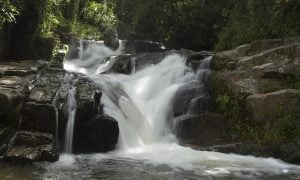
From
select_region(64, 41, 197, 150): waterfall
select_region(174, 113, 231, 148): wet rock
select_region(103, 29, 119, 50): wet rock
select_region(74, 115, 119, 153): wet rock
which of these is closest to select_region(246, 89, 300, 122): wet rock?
select_region(174, 113, 231, 148): wet rock

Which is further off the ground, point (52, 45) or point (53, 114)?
point (52, 45)

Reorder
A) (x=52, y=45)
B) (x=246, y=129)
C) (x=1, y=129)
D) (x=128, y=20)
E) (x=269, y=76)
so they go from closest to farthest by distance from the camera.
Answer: (x=1, y=129) < (x=246, y=129) < (x=269, y=76) < (x=52, y=45) < (x=128, y=20)

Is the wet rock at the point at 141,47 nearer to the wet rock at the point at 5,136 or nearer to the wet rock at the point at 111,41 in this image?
the wet rock at the point at 111,41

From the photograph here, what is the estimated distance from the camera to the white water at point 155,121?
1051cm

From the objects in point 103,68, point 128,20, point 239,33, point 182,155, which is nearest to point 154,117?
point 182,155

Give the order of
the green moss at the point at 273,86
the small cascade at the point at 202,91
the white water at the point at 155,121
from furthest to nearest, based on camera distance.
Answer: the small cascade at the point at 202,91 < the green moss at the point at 273,86 < the white water at the point at 155,121

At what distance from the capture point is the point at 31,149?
9.86 metres

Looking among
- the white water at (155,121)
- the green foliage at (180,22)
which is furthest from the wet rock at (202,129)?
the green foliage at (180,22)

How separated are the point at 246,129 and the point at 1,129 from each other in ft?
23.5

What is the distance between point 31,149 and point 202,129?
5520 millimetres

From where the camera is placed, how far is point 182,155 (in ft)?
37.0

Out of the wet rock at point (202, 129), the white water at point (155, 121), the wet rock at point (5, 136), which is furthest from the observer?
the wet rock at point (202, 129)

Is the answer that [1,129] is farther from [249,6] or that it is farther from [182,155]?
[249,6]

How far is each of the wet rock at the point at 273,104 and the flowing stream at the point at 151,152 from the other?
1.71m
